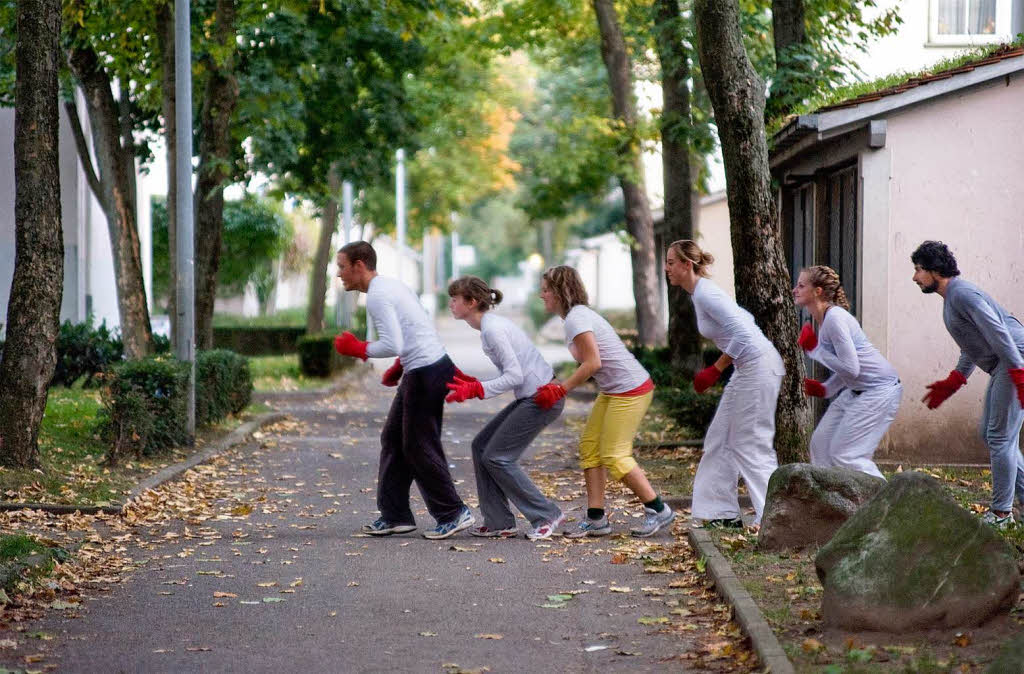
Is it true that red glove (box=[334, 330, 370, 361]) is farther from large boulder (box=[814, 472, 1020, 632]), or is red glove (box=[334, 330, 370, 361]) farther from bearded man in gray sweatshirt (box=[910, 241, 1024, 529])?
large boulder (box=[814, 472, 1020, 632])

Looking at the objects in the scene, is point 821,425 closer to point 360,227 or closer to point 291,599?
point 291,599

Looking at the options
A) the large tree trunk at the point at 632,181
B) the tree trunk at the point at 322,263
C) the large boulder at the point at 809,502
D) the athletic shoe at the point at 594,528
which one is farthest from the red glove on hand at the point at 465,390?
the tree trunk at the point at 322,263

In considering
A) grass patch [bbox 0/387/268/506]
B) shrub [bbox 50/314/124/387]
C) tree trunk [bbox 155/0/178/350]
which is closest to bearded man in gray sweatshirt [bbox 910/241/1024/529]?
grass patch [bbox 0/387/268/506]

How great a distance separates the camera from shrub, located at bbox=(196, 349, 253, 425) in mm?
15539

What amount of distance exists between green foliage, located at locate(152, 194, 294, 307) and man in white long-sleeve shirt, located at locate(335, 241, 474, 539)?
3402 cm

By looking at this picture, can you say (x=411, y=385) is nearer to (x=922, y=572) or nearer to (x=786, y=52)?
(x=922, y=572)

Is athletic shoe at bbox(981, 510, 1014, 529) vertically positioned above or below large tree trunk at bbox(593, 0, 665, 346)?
below

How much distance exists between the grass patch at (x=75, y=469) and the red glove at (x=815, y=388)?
4.97 metres

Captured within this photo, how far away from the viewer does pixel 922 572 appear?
5.95 meters

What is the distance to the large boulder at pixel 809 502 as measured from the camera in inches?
309

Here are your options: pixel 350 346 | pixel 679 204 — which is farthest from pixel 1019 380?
pixel 679 204

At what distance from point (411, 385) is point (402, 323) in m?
0.40

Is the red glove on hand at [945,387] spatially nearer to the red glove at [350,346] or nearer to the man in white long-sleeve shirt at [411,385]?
the man in white long-sleeve shirt at [411,385]

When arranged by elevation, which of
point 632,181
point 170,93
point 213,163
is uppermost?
point 170,93
